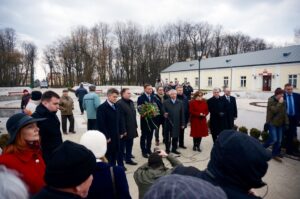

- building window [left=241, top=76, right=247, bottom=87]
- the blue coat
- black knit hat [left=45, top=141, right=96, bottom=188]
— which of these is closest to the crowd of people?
black knit hat [left=45, top=141, right=96, bottom=188]

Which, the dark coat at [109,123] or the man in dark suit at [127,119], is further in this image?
the man in dark suit at [127,119]

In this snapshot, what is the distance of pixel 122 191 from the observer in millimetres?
2010

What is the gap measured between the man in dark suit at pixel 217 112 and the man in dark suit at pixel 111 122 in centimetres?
325

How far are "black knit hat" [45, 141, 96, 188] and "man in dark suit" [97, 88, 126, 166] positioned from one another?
3.52 metres

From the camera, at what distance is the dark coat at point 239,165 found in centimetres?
138

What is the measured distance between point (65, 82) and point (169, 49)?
29254mm

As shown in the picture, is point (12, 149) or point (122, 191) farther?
point (12, 149)

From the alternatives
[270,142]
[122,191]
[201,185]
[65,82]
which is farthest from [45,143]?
[65,82]

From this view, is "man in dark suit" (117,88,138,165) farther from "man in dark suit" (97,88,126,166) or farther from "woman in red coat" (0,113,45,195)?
"woman in red coat" (0,113,45,195)

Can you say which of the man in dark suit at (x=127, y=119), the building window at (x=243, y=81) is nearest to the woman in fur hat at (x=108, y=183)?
the man in dark suit at (x=127, y=119)

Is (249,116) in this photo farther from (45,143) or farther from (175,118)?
(45,143)

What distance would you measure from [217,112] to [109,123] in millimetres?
3494

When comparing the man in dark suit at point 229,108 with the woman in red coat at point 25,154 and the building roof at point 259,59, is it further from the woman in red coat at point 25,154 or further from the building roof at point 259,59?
the building roof at point 259,59

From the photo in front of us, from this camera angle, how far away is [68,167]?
1403mm
